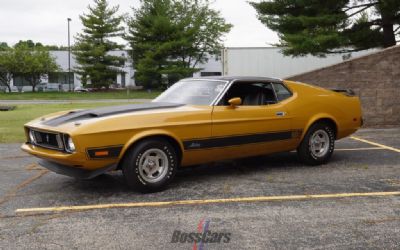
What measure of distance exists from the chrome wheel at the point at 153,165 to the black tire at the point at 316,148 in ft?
8.08

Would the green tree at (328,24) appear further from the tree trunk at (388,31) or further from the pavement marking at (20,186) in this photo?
the pavement marking at (20,186)

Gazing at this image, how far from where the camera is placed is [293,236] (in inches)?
156

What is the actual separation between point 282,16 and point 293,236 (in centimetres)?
1659

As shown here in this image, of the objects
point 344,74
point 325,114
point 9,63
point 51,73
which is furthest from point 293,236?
point 51,73

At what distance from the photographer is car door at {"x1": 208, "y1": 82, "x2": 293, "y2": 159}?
592 cm

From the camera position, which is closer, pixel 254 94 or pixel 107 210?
pixel 107 210

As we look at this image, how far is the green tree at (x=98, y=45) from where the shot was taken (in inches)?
1801

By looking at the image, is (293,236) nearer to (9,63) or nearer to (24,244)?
(24,244)

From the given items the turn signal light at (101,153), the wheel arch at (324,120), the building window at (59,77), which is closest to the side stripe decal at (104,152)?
the turn signal light at (101,153)

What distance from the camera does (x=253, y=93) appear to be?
6.55 m

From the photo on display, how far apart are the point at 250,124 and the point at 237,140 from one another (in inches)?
Result: 12.3

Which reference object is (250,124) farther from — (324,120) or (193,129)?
(324,120)

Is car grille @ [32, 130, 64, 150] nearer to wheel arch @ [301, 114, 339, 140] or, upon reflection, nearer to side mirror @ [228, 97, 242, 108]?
side mirror @ [228, 97, 242, 108]

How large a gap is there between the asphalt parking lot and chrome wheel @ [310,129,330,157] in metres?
0.26
